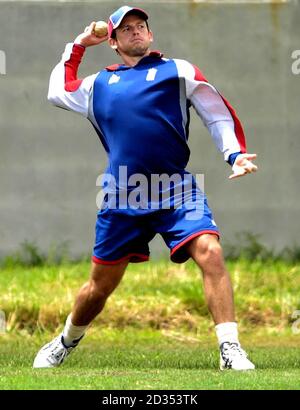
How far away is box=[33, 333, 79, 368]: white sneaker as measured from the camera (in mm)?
8414

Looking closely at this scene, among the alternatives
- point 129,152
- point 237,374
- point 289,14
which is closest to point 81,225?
point 289,14

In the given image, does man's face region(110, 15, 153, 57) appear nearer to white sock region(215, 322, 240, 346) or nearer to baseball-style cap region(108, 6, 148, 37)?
baseball-style cap region(108, 6, 148, 37)

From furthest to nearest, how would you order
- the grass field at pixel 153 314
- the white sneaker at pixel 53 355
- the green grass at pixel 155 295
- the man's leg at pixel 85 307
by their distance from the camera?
the green grass at pixel 155 295 < the grass field at pixel 153 314 < the white sneaker at pixel 53 355 < the man's leg at pixel 85 307

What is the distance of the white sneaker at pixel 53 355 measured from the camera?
8414 millimetres

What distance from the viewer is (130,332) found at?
11.5m

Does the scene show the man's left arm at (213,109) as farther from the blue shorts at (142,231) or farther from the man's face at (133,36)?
the blue shorts at (142,231)

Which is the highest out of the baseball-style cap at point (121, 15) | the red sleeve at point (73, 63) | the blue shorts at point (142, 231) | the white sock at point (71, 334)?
the baseball-style cap at point (121, 15)

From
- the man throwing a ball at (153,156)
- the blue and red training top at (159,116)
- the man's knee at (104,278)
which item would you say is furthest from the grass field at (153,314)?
the blue and red training top at (159,116)

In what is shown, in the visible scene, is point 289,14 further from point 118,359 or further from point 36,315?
point 118,359

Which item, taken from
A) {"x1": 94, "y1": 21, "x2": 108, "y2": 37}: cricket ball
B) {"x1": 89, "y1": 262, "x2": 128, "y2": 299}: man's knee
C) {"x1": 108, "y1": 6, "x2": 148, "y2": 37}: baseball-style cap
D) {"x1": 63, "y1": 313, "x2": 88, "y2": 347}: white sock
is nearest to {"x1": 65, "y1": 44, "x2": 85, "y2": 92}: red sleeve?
{"x1": 94, "y1": 21, "x2": 108, "y2": 37}: cricket ball

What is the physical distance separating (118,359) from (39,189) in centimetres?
391

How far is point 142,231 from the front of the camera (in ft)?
26.7

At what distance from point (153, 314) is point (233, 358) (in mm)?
4046

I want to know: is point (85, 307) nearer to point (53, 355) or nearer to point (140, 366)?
point (53, 355)
